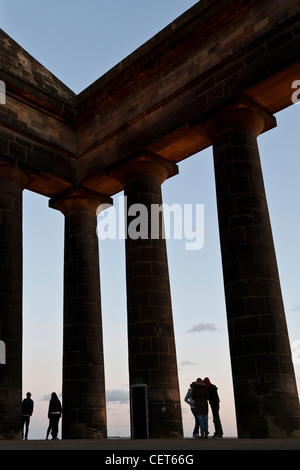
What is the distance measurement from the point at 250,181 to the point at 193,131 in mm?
5087

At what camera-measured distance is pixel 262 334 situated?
18.4 metres

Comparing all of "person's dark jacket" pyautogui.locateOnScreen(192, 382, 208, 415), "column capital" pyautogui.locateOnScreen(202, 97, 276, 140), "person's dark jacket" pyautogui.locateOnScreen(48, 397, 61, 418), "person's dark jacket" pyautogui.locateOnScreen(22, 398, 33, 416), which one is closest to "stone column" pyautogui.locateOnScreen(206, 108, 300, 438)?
"column capital" pyautogui.locateOnScreen(202, 97, 276, 140)

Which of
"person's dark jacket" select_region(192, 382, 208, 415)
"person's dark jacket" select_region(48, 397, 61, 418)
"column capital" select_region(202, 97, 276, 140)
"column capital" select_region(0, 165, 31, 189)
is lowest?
"person's dark jacket" select_region(192, 382, 208, 415)

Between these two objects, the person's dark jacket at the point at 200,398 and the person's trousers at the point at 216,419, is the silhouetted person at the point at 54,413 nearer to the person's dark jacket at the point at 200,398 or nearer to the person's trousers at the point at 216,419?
the person's trousers at the point at 216,419

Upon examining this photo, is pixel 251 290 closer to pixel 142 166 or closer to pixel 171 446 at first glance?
pixel 171 446

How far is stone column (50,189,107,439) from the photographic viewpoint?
84.4ft

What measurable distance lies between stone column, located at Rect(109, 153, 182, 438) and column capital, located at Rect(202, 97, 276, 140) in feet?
15.9

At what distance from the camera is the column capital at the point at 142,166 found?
85.3ft

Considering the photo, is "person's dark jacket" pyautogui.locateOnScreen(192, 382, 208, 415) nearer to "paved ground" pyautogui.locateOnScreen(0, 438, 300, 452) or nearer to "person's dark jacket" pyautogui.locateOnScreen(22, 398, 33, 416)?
"paved ground" pyautogui.locateOnScreen(0, 438, 300, 452)

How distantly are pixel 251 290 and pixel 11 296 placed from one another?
1189cm

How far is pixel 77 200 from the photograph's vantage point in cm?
2962

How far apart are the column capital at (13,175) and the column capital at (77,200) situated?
114 inches
